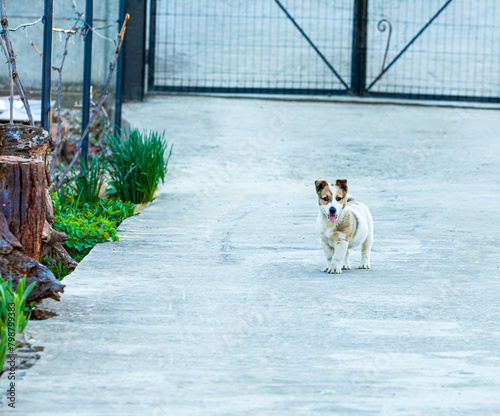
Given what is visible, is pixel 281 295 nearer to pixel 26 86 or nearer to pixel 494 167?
pixel 494 167

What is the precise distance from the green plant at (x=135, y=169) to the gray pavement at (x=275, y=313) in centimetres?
24

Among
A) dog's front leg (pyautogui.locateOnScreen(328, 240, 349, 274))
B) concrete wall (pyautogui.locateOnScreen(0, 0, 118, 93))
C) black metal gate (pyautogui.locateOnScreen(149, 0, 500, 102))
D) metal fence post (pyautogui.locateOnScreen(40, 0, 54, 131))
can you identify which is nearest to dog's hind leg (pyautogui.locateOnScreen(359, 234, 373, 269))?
dog's front leg (pyautogui.locateOnScreen(328, 240, 349, 274))

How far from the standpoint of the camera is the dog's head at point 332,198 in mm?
4609

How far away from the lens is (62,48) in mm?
11055

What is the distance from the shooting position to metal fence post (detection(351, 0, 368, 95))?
12.1 meters

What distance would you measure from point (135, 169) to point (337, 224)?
9.63ft

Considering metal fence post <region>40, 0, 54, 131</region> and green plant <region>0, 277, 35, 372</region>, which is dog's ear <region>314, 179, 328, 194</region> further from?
metal fence post <region>40, 0, 54, 131</region>

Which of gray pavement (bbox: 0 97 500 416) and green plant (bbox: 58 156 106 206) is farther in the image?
green plant (bbox: 58 156 106 206)

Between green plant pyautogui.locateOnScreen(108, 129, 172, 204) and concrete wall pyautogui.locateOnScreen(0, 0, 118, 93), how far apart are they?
414 centimetres

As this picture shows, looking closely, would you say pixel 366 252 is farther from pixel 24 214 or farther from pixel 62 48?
pixel 62 48

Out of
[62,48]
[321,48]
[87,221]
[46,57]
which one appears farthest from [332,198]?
[321,48]

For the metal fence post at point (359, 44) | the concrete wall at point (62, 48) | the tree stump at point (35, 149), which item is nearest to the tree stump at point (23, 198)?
the tree stump at point (35, 149)

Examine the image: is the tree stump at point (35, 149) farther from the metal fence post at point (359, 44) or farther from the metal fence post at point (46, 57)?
the metal fence post at point (359, 44)

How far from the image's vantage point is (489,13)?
15.2 metres
